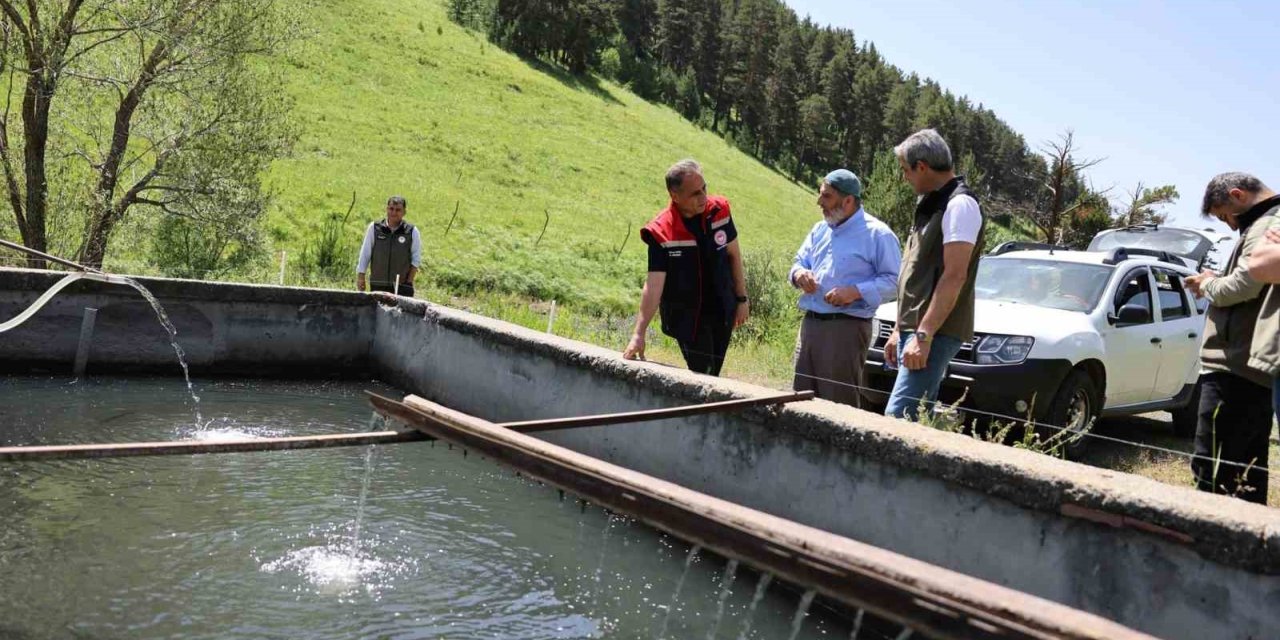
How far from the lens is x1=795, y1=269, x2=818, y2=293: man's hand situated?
543cm

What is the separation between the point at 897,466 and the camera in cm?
405

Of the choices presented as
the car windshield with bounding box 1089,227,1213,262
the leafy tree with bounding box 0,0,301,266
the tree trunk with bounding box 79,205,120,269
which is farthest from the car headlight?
the tree trunk with bounding box 79,205,120,269

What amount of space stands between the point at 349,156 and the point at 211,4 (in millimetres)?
17537

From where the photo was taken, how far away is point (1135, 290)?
27.0ft

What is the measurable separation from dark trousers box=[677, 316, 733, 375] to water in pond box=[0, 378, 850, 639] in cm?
116

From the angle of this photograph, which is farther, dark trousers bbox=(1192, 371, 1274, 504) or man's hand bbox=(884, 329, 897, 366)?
man's hand bbox=(884, 329, 897, 366)

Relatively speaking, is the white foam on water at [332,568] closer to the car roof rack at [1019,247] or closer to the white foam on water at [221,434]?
Answer: the white foam on water at [221,434]

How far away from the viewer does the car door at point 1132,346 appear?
7629 mm

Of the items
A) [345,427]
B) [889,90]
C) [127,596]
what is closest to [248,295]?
[345,427]

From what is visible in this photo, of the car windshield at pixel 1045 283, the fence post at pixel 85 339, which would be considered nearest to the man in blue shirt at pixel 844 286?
the car windshield at pixel 1045 283

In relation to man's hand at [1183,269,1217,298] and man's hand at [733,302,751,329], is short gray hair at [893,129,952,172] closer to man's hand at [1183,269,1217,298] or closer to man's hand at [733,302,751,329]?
man's hand at [1183,269,1217,298]

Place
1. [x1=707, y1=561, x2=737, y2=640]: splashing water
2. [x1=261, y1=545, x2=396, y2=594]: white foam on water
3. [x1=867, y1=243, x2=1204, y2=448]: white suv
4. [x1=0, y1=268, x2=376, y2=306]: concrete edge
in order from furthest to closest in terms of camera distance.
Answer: [x1=0, y1=268, x2=376, y2=306]: concrete edge
[x1=867, y1=243, x2=1204, y2=448]: white suv
[x1=261, y1=545, x2=396, y2=594]: white foam on water
[x1=707, y1=561, x2=737, y2=640]: splashing water

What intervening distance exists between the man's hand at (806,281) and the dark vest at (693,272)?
1.94 feet

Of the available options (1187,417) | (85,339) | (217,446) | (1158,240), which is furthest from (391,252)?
(1158,240)
